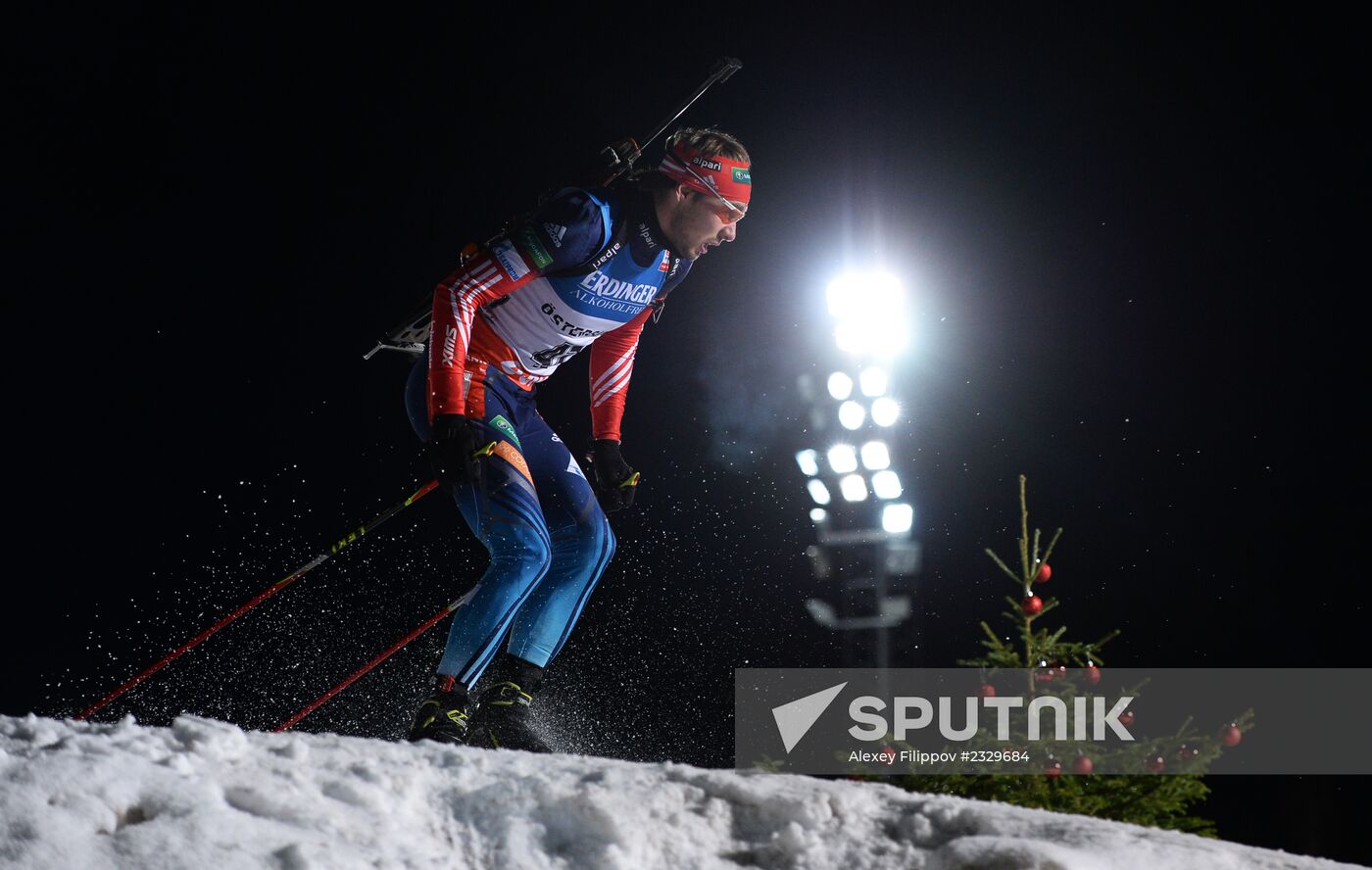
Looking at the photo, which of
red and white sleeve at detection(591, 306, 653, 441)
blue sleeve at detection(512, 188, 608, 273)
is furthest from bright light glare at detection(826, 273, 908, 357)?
blue sleeve at detection(512, 188, 608, 273)

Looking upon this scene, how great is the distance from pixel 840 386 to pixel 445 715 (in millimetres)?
4749

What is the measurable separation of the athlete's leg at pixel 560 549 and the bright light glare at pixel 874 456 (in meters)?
4.05

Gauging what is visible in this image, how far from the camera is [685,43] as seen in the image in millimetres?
6836

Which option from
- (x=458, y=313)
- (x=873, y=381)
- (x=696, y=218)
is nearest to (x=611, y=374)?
(x=696, y=218)

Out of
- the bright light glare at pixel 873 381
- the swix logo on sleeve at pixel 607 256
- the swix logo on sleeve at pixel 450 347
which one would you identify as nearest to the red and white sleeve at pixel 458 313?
the swix logo on sleeve at pixel 450 347

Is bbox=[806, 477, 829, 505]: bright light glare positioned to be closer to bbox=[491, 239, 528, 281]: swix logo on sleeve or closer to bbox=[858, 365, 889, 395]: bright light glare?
bbox=[858, 365, 889, 395]: bright light glare

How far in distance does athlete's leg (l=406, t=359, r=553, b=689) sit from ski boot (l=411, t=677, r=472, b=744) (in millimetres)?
33

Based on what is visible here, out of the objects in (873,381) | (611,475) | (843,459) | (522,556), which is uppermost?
(873,381)

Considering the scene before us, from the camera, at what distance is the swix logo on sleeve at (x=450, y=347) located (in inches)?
128

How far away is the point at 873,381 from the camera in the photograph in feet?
23.6

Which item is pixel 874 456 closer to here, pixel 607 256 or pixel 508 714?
pixel 607 256

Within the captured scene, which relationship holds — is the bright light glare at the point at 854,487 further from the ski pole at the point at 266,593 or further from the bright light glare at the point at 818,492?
the ski pole at the point at 266,593

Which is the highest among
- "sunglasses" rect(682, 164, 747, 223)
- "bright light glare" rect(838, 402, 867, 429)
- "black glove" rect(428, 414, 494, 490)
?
"bright light glare" rect(838, 402, 867, 429)

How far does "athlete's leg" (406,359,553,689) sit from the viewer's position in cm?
308
